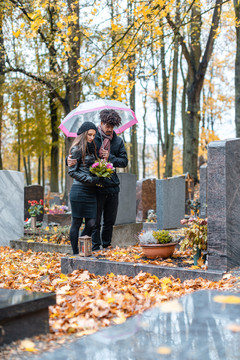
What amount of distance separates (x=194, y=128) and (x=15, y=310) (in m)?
13.0

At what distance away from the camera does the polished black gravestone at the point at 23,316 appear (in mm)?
2657

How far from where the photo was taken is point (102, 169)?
235 inches

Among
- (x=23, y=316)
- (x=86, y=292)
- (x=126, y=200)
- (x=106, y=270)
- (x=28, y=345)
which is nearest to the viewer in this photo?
(x=28, y=345)

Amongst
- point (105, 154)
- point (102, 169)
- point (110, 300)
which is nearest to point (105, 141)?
point (105, 154)

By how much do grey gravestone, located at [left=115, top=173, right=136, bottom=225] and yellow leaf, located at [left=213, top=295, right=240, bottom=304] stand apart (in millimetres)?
5041

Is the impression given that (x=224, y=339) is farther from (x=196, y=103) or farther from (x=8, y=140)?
(x=8, y=140)

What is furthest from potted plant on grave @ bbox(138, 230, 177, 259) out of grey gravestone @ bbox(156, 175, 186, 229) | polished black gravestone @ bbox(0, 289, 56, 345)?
grey gravestone @ bbox(156, 175, 186, 229)

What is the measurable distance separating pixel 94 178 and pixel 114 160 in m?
0.64

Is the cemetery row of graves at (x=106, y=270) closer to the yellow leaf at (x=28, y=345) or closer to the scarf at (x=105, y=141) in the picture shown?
the yellow leaf at (x=28, y=345)

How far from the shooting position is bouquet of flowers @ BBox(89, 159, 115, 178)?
19.5ft

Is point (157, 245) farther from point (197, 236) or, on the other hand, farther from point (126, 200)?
point (126, 200)

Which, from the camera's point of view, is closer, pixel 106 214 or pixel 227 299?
pixel 227 299

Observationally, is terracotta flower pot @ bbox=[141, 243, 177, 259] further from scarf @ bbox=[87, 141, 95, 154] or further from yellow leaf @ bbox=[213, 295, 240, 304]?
yellow leaf @ bbox=[213, 295, 240, 304]

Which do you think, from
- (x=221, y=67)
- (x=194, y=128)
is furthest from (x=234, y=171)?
(x=221, y=67)
